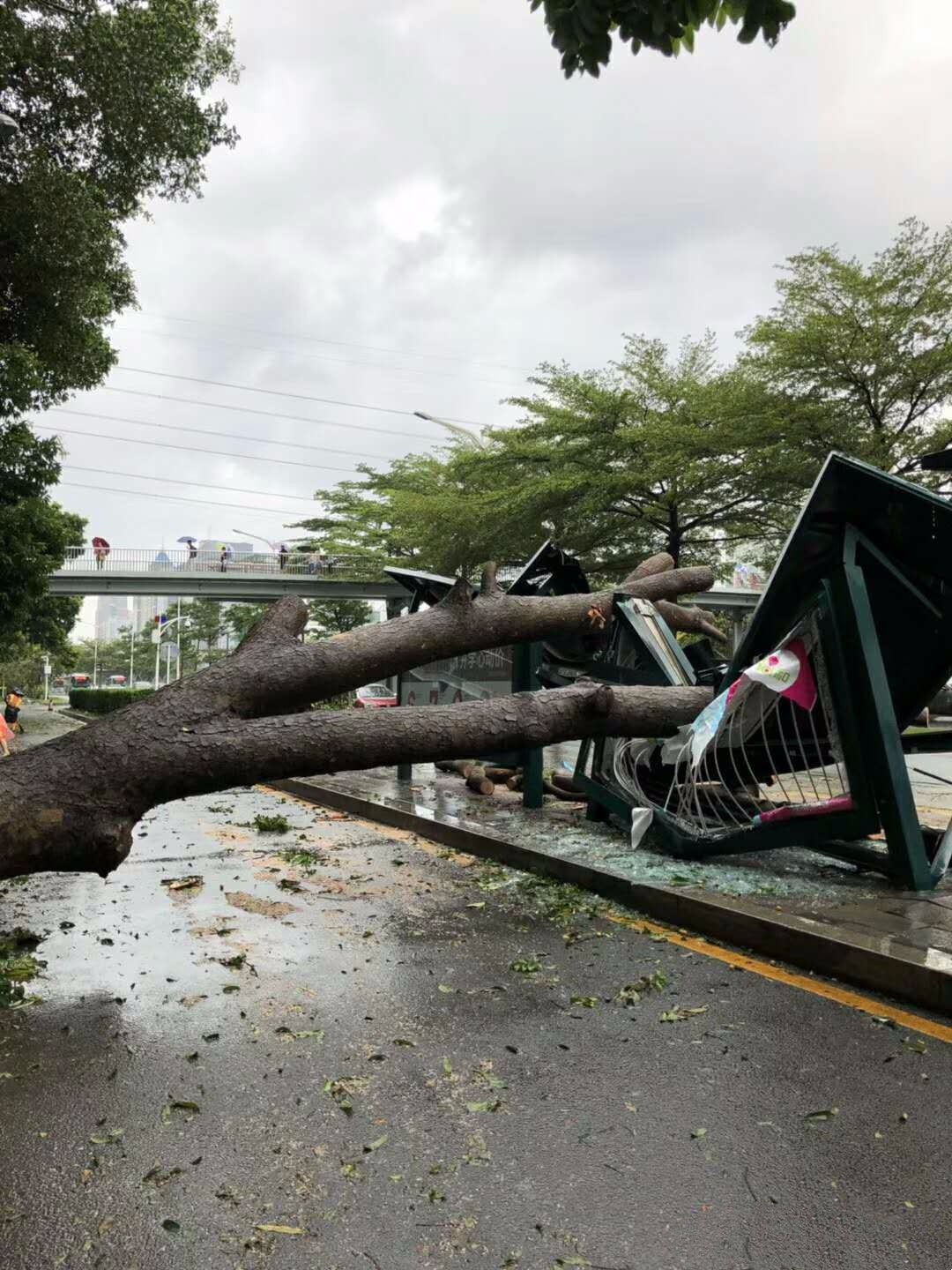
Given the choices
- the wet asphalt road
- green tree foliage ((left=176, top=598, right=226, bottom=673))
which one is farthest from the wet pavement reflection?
green tree foliage ((left=176, top=598, right=226, bottom=673))

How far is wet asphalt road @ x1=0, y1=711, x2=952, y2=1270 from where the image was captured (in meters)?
2.23

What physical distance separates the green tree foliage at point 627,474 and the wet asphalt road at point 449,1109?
61.8 feet

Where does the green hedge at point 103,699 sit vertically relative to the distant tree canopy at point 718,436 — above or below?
below

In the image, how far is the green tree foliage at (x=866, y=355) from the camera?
65.0 ft

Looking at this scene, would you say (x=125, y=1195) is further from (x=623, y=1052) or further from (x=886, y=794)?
(x=886, y=794)

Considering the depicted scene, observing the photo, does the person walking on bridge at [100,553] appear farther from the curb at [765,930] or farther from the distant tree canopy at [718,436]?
the curb at [765,930]

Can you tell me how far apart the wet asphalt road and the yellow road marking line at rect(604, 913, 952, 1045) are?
12cm

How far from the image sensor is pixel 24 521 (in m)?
16.8

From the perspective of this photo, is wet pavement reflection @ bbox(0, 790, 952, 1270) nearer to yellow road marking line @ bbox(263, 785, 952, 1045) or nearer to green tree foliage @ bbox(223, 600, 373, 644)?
yellow road marking line @ bbox(263, 785, 952, 1045)

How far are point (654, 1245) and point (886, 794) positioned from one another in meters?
3.48

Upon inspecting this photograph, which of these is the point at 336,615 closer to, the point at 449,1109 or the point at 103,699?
the point at 103,699

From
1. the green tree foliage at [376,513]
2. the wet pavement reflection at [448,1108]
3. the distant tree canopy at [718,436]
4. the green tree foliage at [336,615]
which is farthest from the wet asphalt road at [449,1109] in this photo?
the green tree foliage at [336,615]

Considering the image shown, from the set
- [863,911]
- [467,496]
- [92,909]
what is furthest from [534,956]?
[467,496]

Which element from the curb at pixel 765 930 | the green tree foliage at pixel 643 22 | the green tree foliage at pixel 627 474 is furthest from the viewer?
the green tree foliage at pixel 627 474
